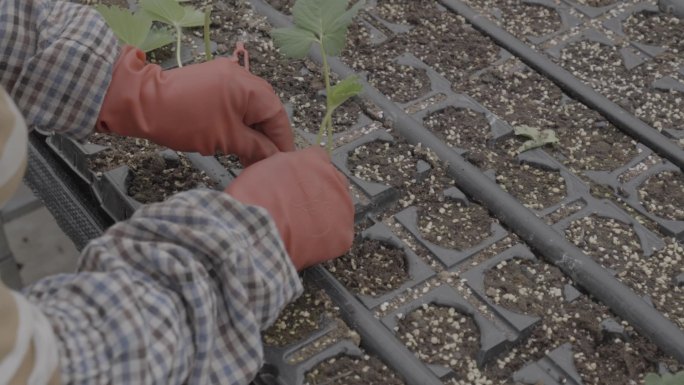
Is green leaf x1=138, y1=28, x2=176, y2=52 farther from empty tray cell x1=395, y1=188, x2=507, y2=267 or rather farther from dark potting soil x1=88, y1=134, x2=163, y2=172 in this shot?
empty tray cell x1=395, y1=188, x2=507, y2=267

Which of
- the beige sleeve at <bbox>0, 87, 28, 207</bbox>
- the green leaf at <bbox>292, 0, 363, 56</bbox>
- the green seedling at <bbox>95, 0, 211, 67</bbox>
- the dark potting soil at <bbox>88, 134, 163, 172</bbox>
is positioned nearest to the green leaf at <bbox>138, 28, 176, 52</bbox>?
the green seedling at <bbox>95, 0, 211, 67</bbox>

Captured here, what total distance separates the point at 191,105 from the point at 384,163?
275 millimetres

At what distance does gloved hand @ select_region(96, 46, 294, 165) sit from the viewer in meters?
1.06

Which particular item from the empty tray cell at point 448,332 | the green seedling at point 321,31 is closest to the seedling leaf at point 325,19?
the green seedling at point 321,31

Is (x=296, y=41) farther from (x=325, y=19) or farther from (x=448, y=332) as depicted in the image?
(x=448, y=332)

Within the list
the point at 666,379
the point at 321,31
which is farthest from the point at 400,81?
the point at 666,379

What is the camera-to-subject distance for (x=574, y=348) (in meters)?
1.02

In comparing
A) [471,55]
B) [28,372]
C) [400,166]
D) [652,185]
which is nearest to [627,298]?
[652,185]

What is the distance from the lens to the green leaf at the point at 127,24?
123cm

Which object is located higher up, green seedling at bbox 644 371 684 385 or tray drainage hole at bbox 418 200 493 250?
green seedling at bbox 644 371 684 385

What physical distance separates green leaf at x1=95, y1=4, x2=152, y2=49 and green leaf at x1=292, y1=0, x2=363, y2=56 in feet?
0.71

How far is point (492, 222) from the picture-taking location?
1.16 m

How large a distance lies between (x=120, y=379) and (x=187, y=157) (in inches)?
19.2

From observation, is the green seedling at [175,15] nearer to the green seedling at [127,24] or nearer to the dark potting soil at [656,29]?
the green seedling at [127,24]
